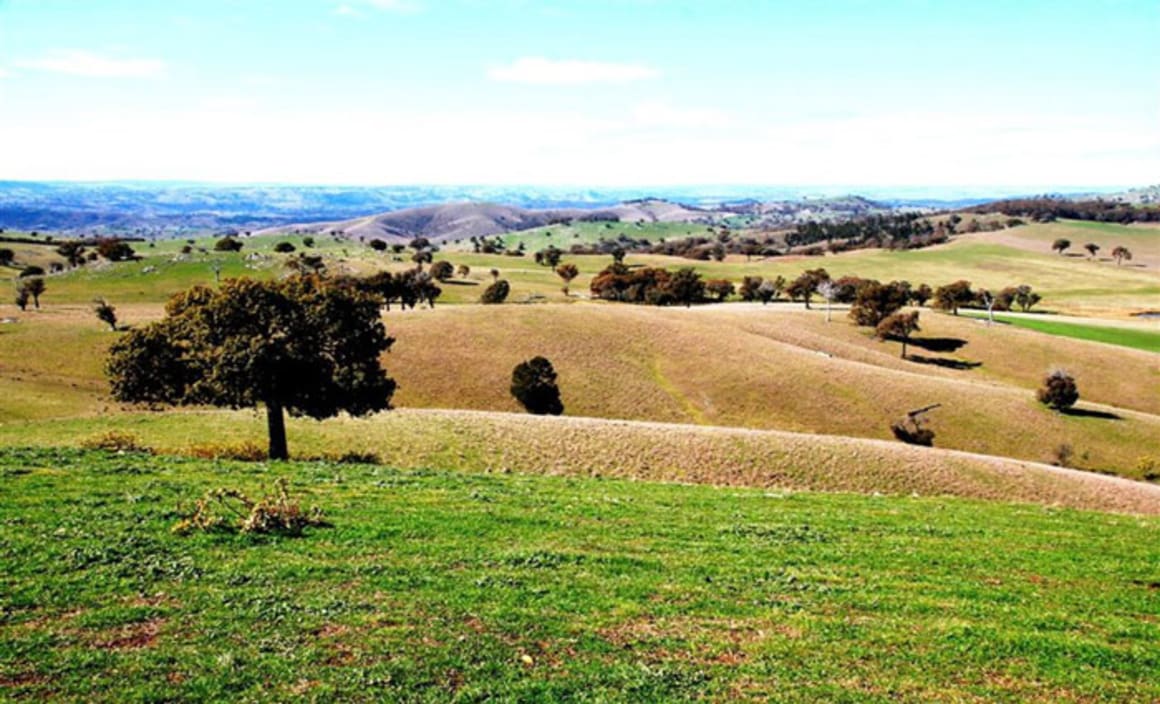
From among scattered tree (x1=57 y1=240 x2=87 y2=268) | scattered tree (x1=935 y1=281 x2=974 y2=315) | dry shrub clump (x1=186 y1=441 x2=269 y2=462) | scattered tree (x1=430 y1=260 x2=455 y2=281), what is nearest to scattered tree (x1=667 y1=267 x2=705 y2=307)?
scattered tree (x1=935 y1=281 x2=974 y2=315)

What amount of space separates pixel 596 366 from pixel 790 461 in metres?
39.0

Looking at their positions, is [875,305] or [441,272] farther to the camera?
[441,272]

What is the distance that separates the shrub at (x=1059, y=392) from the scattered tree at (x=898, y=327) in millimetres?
32454

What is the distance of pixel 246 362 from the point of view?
120ft

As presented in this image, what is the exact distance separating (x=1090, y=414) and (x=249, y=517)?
3325 inches

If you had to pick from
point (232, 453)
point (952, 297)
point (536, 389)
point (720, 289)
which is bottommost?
point (536, 389)

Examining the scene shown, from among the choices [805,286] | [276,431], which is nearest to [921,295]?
[805,286]

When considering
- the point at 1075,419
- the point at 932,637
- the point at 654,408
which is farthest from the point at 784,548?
the point at 1075,419

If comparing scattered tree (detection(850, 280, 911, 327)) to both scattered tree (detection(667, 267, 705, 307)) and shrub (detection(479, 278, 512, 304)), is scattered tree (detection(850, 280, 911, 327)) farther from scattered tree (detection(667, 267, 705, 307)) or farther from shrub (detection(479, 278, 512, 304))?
shrub (detection(479, 278, 512, 304))

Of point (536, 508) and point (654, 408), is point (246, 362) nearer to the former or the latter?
point (536, 508)

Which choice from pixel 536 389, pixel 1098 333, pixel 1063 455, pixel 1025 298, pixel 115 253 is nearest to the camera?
pixel 1063 455

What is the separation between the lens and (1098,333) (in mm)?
125000

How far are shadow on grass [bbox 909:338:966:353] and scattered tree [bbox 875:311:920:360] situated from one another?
160 centimetres

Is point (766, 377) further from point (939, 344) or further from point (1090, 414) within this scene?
point (939, 344)
